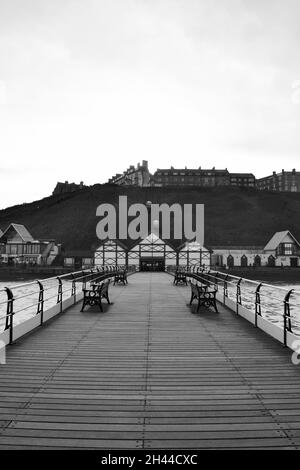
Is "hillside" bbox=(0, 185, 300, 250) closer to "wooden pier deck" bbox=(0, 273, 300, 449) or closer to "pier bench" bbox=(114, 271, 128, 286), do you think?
"pier bench" bbox=(114, 271, 128, 286)

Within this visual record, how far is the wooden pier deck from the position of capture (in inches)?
142

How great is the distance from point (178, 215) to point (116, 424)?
102096 millimetres

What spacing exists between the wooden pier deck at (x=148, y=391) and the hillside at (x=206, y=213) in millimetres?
71203

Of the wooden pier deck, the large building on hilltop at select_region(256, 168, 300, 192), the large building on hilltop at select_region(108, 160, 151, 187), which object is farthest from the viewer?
the large building on hilltop at select_region(256, 168, 300, 192)

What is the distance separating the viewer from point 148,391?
4.83 m

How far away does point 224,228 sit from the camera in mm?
98438

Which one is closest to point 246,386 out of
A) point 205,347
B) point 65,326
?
point 205,347

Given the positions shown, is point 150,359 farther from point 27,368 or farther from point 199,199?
point 199,199

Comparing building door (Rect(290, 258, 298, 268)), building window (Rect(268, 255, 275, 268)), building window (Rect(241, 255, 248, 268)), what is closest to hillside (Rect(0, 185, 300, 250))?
building window (Rect(241, 255, 248, 268))

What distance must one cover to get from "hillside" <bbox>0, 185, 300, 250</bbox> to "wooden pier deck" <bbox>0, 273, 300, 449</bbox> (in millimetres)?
71203

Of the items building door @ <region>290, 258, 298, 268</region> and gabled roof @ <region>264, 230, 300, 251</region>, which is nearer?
building door @ <region>290, 258, 298, 268</region>

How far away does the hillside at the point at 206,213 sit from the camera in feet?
306

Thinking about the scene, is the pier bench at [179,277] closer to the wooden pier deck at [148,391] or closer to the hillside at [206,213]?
the wooden pier deck at [148,391]

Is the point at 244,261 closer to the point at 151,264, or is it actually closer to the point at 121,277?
the point at 151,264
